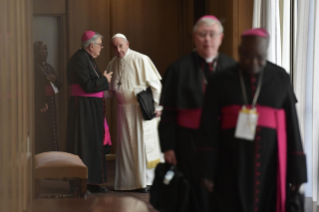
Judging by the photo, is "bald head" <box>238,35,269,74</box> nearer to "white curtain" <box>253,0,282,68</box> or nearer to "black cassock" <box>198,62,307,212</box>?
"black cassock" <box>198,62,307,212</box>

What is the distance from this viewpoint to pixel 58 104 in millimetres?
9016

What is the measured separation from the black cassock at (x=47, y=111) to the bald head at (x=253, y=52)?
17.5 ft

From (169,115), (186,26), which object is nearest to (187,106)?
(169,115)

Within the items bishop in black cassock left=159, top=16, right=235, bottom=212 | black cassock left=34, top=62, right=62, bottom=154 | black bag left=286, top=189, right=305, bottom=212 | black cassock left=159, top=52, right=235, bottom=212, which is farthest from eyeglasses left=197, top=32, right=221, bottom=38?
black cassock left=34, top=62, right=62, bottom=154

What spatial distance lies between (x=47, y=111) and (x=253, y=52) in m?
5.84

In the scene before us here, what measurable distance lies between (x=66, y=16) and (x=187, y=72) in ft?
20.6

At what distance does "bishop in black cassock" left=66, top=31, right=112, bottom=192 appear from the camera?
20.6 ft

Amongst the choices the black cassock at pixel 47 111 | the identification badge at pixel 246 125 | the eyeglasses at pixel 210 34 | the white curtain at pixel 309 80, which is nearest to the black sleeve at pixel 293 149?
the identification badge at pixel 246 125

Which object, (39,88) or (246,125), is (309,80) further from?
(39,88)

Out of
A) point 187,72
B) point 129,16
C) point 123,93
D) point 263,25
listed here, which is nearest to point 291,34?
point 263,25

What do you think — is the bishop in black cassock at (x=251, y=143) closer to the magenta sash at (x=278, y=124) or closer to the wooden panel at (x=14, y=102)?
the magenta sash at (x=278, y=124)

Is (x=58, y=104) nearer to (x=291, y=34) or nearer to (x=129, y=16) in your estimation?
(x=129, y=16)

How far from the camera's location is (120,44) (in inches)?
254

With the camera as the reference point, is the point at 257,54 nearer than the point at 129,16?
Yes
